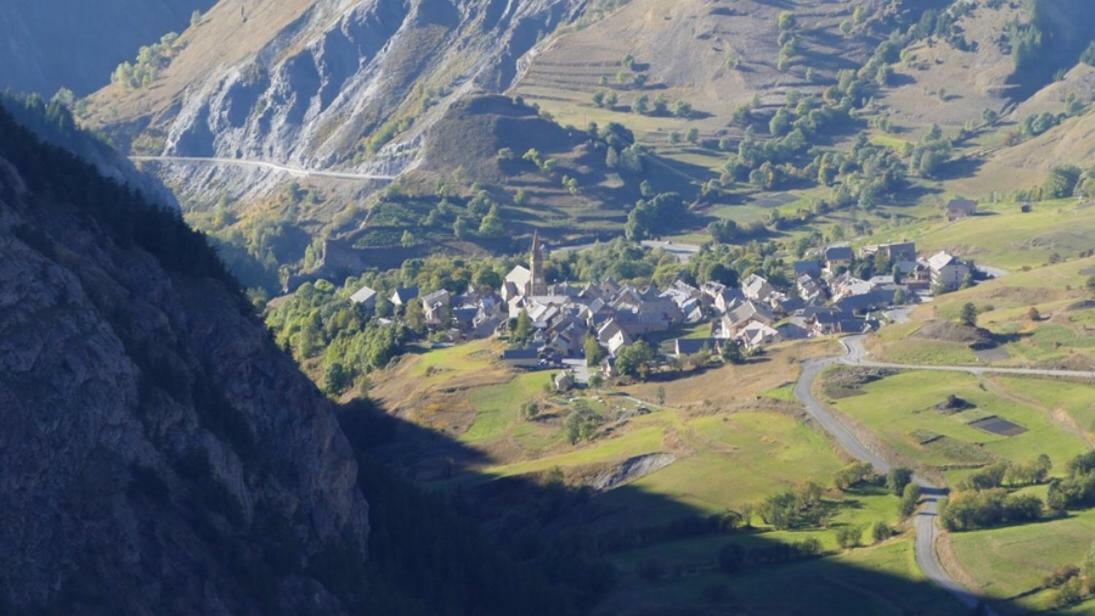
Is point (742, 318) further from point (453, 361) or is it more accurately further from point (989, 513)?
point (989, 513)

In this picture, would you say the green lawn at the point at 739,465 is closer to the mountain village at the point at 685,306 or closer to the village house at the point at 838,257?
the mountain village at the point at 685,306

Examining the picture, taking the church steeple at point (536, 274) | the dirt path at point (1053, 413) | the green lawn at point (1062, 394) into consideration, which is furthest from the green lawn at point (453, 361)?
the green lawn at point (1062, 394)

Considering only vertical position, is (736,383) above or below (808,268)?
below

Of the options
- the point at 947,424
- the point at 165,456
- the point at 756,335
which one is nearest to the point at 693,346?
the point at 756,335

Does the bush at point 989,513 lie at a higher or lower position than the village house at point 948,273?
lower

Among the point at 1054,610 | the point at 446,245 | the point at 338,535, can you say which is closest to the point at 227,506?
the point at 338,535

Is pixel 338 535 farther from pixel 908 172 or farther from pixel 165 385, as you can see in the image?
pixel 908 172
